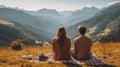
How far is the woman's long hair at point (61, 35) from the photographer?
1590 centimetres

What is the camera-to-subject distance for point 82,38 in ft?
55.3

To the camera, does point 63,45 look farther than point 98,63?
Yes

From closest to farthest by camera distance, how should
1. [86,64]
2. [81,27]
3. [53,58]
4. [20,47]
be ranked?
[86,64] → [81,27] → [53,58] → [20,47]

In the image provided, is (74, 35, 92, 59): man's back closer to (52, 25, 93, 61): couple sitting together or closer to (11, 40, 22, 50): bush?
(52, 25, 93, 61): couple sitting together

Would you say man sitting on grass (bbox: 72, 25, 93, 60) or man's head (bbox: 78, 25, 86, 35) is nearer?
man's head (bbox: 78, 25, 86, 35)

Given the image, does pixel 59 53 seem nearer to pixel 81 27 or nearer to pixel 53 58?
pixel 53 58

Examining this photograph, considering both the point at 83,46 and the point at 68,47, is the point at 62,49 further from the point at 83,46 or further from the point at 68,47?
the point at 83,46

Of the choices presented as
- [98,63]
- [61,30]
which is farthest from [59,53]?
[98,63]

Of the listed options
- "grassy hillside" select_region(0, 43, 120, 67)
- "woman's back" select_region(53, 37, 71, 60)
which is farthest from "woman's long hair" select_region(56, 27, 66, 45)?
"grassy hillside" select_region(0, 43, 120, 67)

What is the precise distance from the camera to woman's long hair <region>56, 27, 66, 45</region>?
15896mm

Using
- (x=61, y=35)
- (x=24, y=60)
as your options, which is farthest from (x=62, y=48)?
(x=24, y=60)

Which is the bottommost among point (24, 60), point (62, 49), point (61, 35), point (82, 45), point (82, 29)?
point (24, 60)

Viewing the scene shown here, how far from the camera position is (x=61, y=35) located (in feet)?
53.1

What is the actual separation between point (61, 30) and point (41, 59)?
113 inches
